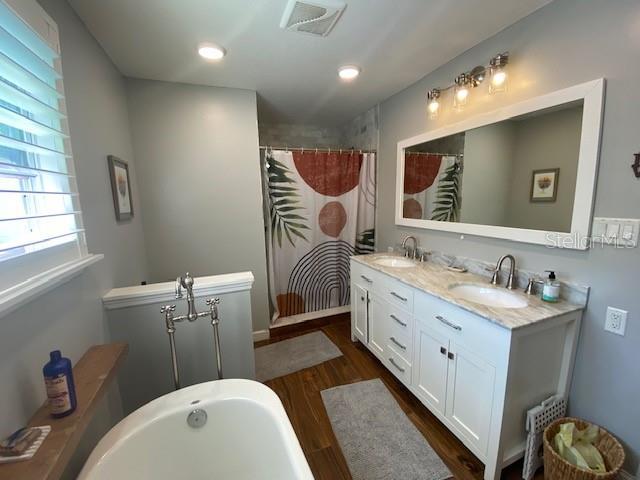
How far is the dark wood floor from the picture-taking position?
4.57 feet

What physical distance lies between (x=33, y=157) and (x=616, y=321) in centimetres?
243

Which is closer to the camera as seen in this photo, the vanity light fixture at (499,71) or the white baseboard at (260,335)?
the vanity light fixture at (499,71)

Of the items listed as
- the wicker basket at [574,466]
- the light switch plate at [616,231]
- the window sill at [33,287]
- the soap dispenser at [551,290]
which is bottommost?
the wicker basket at [574,466]

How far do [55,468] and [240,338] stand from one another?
100 cm

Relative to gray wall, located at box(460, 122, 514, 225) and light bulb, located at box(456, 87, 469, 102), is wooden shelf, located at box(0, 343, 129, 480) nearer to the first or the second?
gray wall, located at box(460, 122, 514, 225)

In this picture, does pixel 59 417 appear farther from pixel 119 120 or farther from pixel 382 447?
pixel 119 120

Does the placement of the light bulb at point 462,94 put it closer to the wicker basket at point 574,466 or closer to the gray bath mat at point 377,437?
the wicker basket at point 574,466

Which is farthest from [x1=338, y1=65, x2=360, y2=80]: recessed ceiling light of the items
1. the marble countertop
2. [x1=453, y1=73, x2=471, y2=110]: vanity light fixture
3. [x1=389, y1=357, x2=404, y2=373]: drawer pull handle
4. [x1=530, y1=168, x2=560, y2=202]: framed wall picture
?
[x1=389, y1=357, x2=404, y2=373]: drawer pull handle

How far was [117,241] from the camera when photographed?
1662mm

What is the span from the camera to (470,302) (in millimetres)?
1359

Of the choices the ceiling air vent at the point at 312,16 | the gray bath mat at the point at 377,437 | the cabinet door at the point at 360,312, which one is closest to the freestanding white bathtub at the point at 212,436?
the gray bath mat at the point at 377,437

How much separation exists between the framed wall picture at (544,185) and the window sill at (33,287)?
2186mm

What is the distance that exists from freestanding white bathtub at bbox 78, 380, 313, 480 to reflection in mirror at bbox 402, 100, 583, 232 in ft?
5.41

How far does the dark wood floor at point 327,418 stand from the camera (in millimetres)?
1392
